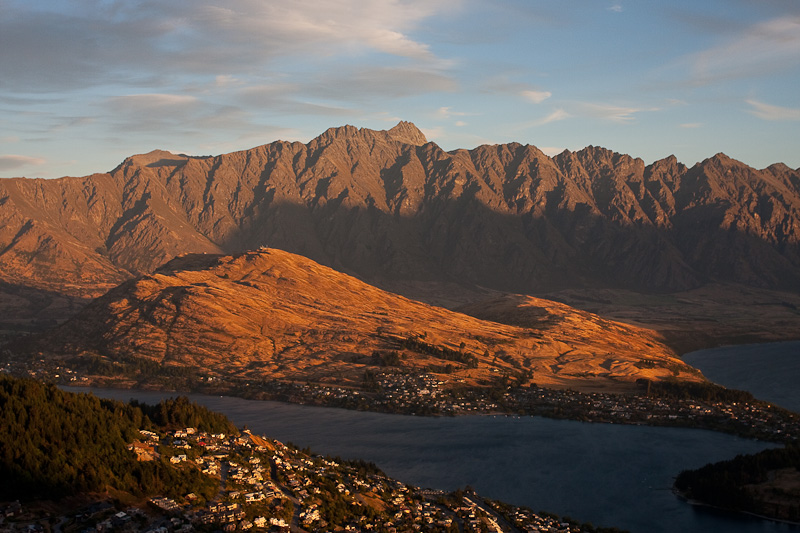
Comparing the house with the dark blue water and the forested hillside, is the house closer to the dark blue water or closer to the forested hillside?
the forested hillside

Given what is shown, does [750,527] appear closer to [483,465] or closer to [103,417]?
[483,465]

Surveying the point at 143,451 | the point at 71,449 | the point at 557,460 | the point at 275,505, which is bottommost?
the point at 557,460

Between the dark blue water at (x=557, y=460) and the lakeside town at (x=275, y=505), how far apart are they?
13073 millimetres

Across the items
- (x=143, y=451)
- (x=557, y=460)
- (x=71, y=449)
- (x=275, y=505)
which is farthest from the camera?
(x=557, y=460)

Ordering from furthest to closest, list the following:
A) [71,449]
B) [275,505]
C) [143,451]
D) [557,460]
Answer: [557,460], [143,451], [275,505], [71,449]

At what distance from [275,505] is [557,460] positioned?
8347 cm

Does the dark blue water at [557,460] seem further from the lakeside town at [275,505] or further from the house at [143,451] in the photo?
the house at [143,451]

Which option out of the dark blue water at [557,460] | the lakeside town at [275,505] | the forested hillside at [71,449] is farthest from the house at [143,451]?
the dark blue water at [557,460]

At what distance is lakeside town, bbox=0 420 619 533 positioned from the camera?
297 ft

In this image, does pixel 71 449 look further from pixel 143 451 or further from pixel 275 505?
pixel 275 505

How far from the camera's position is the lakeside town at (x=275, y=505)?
9044cm

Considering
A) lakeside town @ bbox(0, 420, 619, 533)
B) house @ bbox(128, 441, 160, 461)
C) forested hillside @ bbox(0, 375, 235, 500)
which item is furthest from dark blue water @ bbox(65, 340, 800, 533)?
forested hillside @ bbox(0, 375, 235, 500)

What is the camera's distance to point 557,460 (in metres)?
173

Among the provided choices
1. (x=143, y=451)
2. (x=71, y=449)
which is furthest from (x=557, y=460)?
(x=71, y=449)
